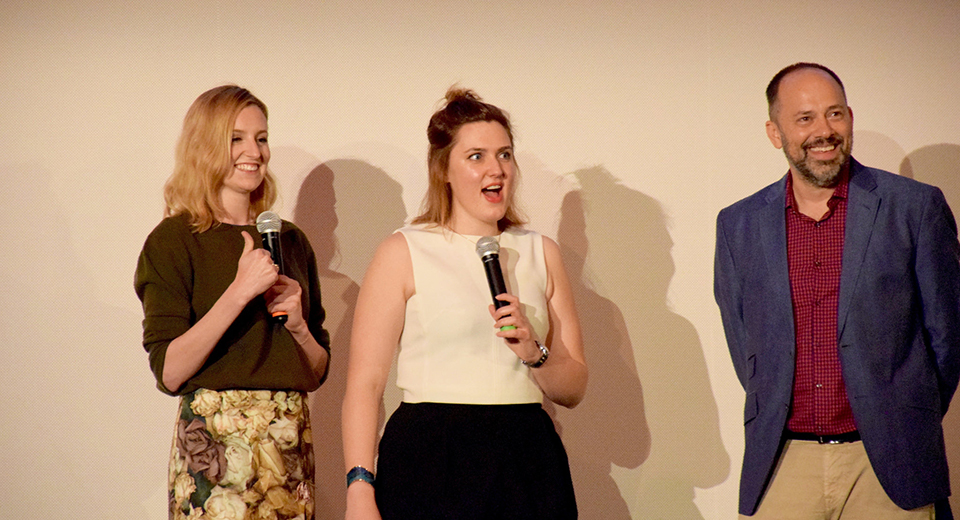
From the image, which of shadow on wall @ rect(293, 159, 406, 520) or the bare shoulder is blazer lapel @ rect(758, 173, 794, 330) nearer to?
the bare shoulder

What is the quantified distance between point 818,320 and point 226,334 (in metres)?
1.66

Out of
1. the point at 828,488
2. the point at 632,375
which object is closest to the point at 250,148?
the point at 632,375

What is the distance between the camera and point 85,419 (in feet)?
10.3

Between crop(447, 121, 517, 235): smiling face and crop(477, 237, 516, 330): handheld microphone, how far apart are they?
20 centimetres

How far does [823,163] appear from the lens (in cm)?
236

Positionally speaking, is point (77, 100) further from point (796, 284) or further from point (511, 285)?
point (796, 284)

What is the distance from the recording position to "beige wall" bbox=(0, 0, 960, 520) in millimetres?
3166

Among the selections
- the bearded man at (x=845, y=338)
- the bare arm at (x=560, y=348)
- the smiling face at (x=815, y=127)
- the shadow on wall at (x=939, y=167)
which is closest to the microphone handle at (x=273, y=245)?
the bare arm at (x=560, y=348)

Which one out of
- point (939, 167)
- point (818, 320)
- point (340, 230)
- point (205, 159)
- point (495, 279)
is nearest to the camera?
point (495, 279)

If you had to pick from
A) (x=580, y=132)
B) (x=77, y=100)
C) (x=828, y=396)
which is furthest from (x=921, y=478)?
(x=77, y=100)

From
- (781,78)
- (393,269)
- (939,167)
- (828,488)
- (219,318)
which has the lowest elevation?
(828,488)

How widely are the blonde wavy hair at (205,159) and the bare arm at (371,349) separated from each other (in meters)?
0.54

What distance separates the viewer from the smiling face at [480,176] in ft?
7.63

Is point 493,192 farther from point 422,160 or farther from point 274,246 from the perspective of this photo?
point 422,160
